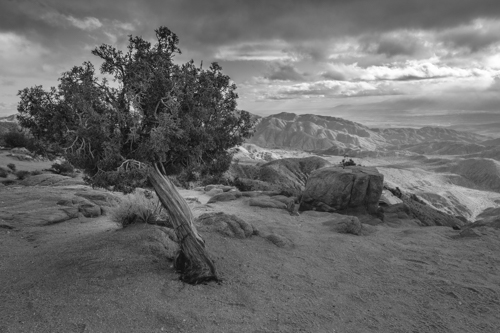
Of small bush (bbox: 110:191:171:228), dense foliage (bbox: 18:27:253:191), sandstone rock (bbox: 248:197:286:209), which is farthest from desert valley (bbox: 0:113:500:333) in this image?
sandstone rock (bbox: 248:197:286:209)

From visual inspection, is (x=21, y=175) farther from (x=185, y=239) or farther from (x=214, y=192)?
(x=185, y=239)

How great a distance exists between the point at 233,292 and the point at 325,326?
2.83 metres

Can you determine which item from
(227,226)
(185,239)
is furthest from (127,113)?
(227,226)

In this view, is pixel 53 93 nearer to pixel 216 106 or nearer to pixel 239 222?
pixel 216 106

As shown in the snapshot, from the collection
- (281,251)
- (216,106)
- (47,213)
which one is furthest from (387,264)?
(47,213)

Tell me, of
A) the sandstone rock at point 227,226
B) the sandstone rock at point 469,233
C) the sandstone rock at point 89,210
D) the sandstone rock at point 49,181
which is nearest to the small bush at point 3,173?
the sandstone rock at point 49,181

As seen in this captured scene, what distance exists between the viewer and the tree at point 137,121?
7930 millimetres

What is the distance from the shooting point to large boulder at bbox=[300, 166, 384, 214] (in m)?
22.8

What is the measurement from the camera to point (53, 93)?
818cm

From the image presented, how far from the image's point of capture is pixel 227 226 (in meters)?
14.0

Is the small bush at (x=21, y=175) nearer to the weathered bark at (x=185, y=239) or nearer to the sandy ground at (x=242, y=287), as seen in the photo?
the sandy ground at (x=242, y=287)

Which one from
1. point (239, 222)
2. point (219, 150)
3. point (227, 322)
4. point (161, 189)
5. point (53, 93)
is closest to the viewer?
point (227, 322)

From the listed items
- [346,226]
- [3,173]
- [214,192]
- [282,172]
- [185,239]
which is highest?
[185,239]

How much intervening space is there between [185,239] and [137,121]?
4007mm
